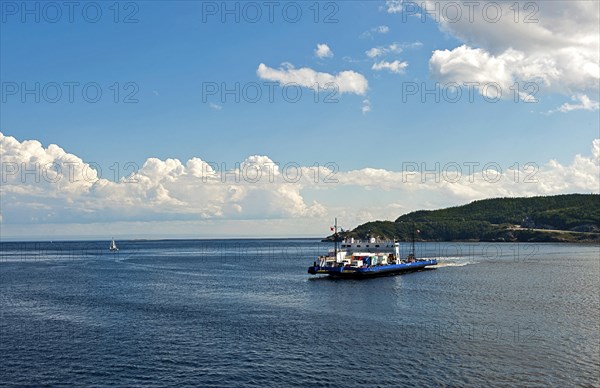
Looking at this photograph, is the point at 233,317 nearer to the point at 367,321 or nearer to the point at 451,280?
the point at 367,321

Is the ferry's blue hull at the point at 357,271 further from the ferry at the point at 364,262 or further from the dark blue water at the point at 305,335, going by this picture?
the dark blue water at the point at 305,335

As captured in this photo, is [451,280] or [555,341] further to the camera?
[451,280]

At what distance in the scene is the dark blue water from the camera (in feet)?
162

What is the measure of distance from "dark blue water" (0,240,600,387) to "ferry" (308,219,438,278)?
722 inches

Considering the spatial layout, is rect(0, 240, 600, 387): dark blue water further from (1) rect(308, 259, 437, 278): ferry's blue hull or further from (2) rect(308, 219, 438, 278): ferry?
(2) rect(308, 219, 438, 278): ferry

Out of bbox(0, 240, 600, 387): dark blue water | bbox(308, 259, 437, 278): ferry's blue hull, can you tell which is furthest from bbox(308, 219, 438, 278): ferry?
bbox(0, 240, 600, 387): dark blue water

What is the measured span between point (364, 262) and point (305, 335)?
9095 cm

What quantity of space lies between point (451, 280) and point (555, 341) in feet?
237

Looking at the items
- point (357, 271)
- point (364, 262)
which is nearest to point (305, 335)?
point (357, 271)

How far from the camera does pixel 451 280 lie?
5212 inches

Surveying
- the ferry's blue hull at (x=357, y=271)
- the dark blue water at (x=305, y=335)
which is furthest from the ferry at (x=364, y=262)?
the dark blue water at (x=305, y=335)

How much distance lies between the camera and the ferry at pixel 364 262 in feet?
452

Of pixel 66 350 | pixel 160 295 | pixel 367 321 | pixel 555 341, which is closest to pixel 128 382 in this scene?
pixel 66 350

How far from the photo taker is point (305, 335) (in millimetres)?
65438
